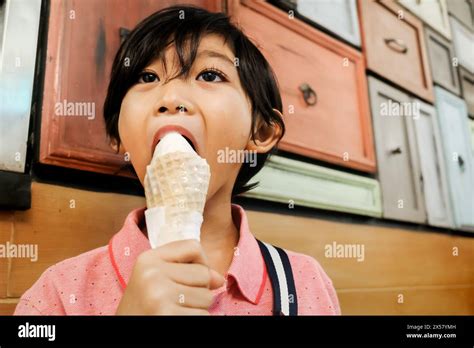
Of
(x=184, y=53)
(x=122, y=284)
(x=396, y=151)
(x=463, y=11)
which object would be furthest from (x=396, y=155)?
(x=122, y=284)

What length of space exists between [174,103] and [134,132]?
0.25 ft

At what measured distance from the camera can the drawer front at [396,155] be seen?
3.07 feet

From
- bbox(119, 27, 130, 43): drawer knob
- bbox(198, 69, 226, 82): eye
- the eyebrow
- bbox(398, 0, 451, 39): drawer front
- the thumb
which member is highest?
bbox(398, 0, 451, 39): drawer front

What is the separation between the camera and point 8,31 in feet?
2.28

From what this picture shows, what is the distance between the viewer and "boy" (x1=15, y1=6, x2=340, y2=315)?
0.59m

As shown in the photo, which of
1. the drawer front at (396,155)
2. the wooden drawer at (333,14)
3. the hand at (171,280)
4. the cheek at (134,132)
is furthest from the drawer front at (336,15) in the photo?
the hand at (171,280)

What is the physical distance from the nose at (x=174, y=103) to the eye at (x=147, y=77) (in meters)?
0.04

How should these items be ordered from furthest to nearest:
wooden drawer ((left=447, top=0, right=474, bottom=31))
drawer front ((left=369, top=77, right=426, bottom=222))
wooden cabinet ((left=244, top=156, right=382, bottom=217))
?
wooden drawer ((left=447, top=0, right=474, bottom=31)), drawer front ((left=369, top=77, right=426, bottom=222)), wooden cabinet ((left=244, top=156, right=382, bottom=217))

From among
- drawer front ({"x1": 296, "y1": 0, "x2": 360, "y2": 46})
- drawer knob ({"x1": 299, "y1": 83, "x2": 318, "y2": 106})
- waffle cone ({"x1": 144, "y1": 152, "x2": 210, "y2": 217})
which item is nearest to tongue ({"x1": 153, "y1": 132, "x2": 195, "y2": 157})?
waffle cone ({"x1": 144, "y1": 152, "x2": 210, "y2": 217})

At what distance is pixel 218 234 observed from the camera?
2.39 ft

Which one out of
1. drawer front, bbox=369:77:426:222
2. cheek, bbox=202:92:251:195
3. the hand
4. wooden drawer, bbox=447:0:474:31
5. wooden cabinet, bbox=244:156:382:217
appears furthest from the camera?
wooden drawer, bbox=447:0:474:31

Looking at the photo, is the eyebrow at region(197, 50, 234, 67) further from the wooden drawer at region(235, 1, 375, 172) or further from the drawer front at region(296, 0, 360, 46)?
the drawer front at region(296, 0, 360, 46)

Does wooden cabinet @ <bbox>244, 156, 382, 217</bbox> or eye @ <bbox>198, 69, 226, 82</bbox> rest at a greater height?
eye @ <bbox>198, 69, 226, 82</bbox>
